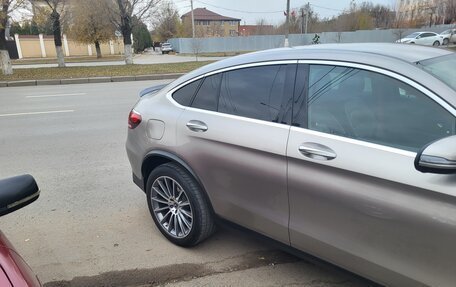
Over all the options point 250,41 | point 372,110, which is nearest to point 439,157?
point 372,110

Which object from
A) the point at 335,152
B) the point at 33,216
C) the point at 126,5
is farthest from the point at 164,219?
the point at 126,5

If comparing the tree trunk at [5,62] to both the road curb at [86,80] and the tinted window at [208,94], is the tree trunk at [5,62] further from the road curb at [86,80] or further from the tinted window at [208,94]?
the tinted window at [208,94]

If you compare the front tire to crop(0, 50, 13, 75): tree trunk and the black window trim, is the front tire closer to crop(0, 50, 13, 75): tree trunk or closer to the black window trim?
the black window trim

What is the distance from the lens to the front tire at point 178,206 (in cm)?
299

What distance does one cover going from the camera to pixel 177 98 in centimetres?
322

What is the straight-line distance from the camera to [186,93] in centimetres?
317

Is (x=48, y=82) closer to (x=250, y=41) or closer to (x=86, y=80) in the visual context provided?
(x=86, y=80)

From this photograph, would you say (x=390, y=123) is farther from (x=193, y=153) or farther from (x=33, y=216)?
(x=33, y=216)

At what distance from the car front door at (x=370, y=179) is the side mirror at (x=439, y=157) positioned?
0.11 meters

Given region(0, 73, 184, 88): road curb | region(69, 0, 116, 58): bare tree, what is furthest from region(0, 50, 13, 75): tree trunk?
region(69, 0, 116, 58): bare tree

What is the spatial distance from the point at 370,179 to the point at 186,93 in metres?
1.72

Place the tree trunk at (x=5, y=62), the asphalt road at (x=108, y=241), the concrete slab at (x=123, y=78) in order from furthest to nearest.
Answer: the tree trunk at (x=5, y=62)
the concrete slab at (x=123, y=78)
the asphalt road at (x=108, y=241)

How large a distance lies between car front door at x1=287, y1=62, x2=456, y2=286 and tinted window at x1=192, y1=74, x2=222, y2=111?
0.75m

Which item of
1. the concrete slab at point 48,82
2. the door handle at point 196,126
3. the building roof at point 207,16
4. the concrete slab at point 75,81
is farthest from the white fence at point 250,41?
the building roof at point 207,16
